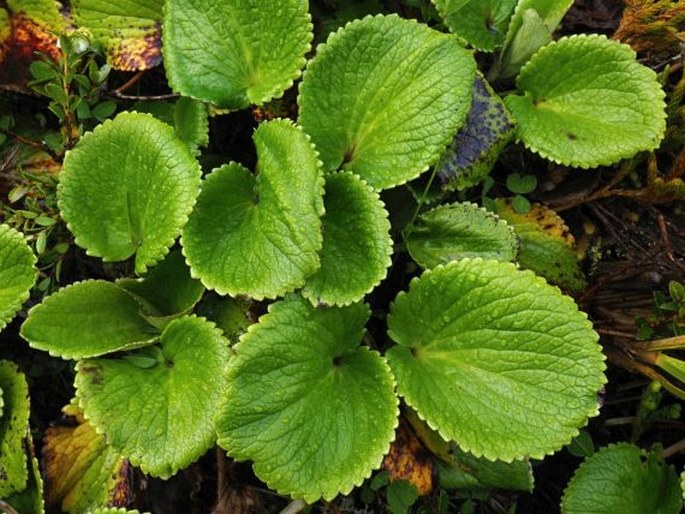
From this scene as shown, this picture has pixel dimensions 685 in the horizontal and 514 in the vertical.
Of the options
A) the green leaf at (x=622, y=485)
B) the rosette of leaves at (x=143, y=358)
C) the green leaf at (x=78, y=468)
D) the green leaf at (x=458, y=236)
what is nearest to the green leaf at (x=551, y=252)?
the green leaf at (x=458, y=236)

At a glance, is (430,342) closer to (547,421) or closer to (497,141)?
(547,421)

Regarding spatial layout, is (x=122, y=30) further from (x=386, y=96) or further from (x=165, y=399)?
(x=165, y=399)

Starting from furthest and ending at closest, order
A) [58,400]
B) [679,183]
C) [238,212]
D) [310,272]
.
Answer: [58,400] → [679,183] → [238,212] → [310,272]

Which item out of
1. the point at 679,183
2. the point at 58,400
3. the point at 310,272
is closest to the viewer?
the point at 310,272

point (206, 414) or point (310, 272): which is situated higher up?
point (310, 272)

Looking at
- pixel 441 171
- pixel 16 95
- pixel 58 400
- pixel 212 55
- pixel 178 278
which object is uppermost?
pixel 212 55

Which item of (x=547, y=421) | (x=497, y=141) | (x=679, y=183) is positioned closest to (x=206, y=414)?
(x=547, y=421)

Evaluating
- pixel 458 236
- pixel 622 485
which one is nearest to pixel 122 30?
pixel 458 236
